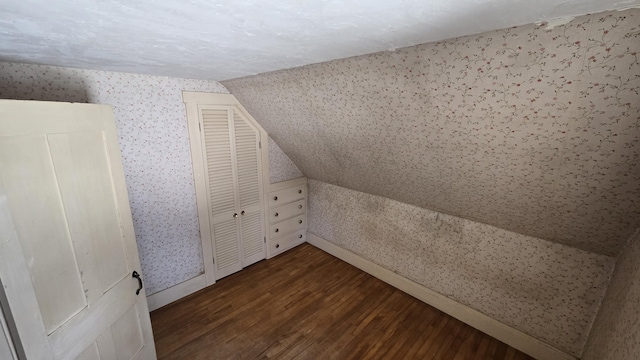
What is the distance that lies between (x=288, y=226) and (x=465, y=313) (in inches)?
85.0

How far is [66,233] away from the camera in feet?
3.63

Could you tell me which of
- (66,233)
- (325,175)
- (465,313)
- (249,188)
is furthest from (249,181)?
(465,313)

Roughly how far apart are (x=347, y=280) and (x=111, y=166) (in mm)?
2384

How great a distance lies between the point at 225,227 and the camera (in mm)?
2662

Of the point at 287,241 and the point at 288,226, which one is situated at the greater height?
the point at 288,226

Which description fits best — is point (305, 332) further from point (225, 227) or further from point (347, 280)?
point (225, 227)

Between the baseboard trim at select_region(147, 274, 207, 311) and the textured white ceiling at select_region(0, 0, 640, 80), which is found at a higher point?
the textured white ceiling at select_region(0, 0, 640, 80)

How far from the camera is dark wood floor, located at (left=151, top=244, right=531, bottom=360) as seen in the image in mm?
1927

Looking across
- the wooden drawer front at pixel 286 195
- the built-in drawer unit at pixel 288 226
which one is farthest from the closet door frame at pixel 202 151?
the built-in drawer unit at pixel 288 226

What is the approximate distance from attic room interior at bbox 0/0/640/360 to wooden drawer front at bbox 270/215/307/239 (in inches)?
4.5

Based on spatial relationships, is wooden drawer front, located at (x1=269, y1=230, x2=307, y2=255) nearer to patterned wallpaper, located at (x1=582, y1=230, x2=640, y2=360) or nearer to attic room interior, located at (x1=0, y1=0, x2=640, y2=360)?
attic room interior, located at (x1=0, y1=0, x2=640, y2=360)

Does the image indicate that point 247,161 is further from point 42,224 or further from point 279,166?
point 42,224

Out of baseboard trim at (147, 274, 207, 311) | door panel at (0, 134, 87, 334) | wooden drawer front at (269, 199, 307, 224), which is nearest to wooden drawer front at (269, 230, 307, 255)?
wooden drawer front at (269, 199, 307, 224)

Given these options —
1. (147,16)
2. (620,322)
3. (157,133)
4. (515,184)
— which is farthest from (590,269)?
(157,133)
